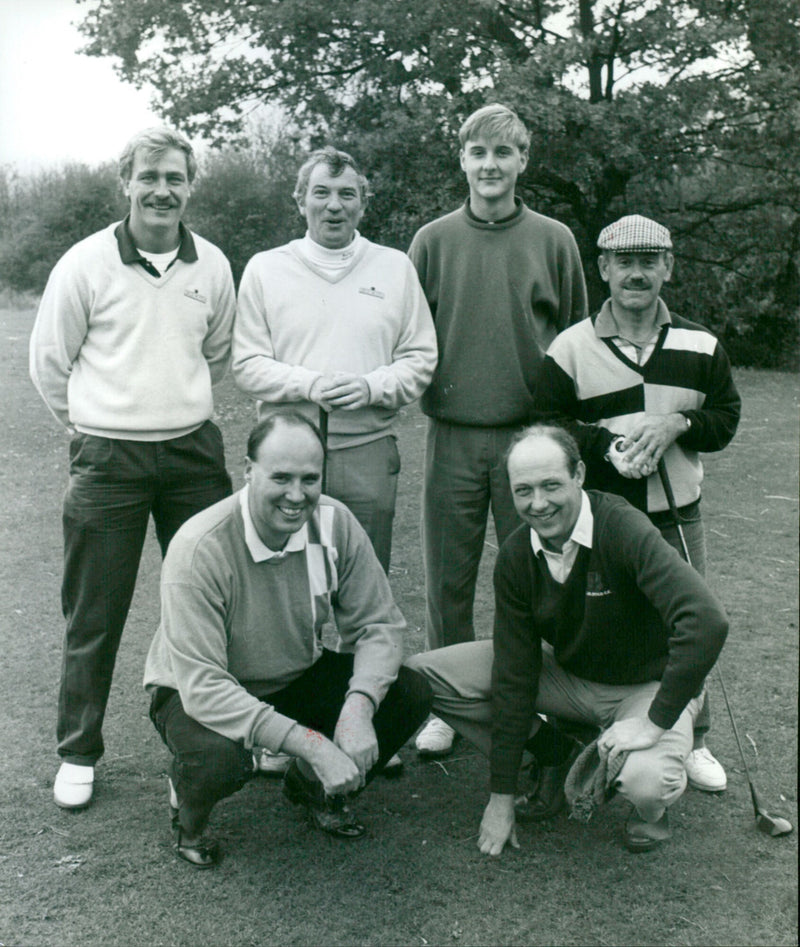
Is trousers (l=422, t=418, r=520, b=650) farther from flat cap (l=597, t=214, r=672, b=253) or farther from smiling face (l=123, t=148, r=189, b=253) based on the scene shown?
smiling face (l=123, t=148, r=189, b=253)

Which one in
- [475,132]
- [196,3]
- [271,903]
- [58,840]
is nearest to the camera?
[271,903]

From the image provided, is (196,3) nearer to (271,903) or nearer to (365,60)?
(365,60)

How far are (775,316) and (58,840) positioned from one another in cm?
1348

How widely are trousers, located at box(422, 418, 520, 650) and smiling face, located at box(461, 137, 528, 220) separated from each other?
2.56 ft

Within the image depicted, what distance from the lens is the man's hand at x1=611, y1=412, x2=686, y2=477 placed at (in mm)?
3211

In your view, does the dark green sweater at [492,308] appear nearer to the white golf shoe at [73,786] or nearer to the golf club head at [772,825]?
the golf club head at [772,825]

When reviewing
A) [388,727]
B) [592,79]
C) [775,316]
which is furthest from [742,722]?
[775,316]

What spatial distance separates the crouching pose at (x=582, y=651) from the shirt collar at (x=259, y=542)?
599 mm

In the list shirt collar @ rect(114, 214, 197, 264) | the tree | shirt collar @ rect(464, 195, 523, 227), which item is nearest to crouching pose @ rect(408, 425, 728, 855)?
shirt collar @ rect(464, 195, 523, 227)

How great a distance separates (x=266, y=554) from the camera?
3.01 metres

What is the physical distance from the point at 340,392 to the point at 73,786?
1479 millimetres

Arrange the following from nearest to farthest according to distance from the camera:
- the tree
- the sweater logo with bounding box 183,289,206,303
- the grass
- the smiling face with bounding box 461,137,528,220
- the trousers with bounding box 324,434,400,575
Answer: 1. the grass
2. the sweater logo with bounding box 183,289,206,303
3. the trousers with bounding box 324,434,400,575
4. the smiling face with bounding box 461,137,528,220
5. the tree

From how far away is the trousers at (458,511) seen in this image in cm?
378

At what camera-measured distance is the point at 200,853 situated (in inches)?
118
